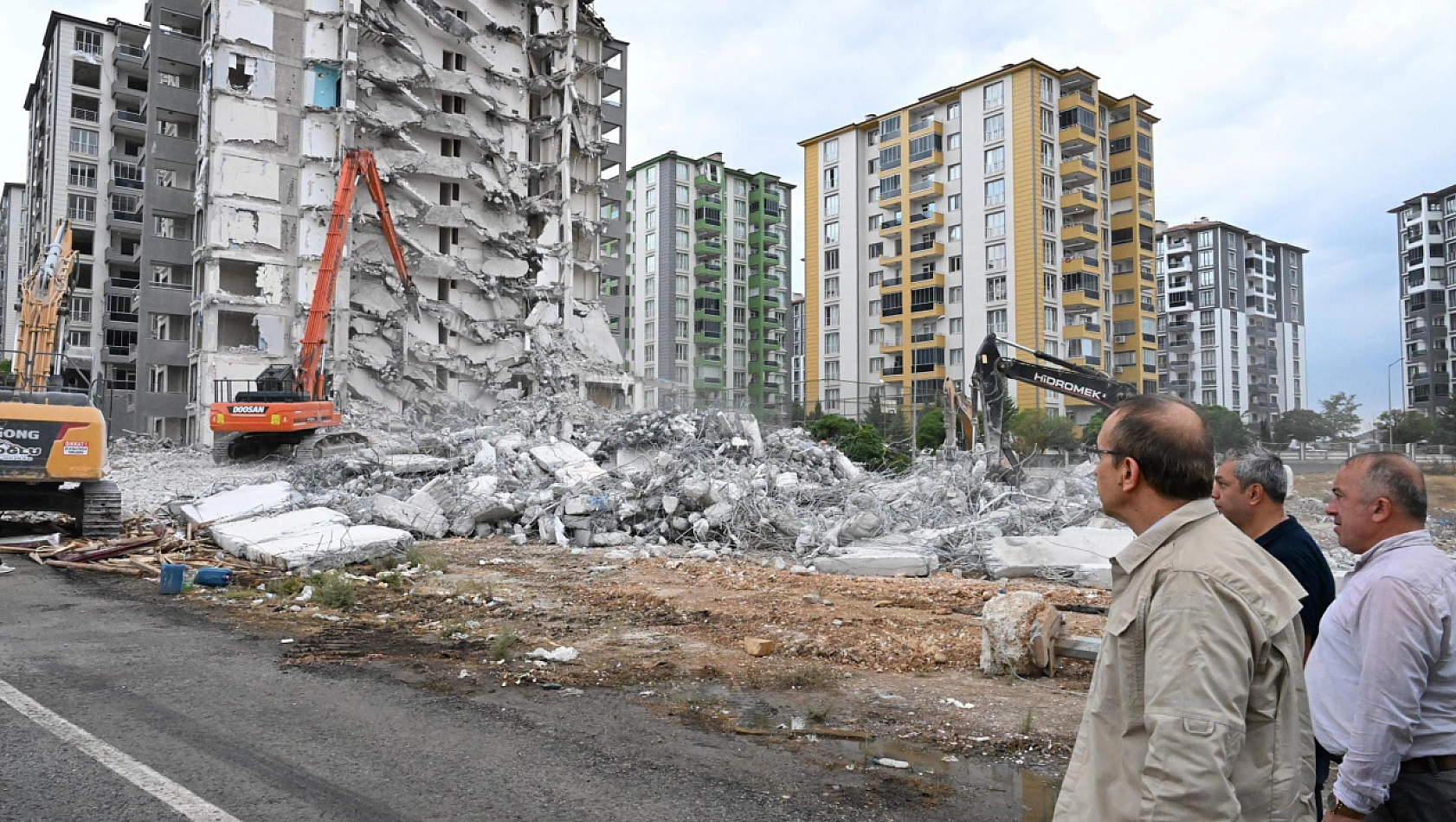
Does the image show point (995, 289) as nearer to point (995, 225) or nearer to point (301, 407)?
point (995, 225)

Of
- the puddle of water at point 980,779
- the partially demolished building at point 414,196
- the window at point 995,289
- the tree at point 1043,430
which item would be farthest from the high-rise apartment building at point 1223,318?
the puddle of water at point 980,779

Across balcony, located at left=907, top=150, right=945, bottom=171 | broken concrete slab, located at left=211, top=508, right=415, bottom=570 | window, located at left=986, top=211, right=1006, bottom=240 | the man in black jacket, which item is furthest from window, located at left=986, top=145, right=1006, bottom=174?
the man in black jacket

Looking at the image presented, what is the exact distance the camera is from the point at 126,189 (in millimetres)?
49250

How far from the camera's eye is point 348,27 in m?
Answer: 36.9

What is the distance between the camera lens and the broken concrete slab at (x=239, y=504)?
47.8ft

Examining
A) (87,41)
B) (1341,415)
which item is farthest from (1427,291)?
(87,41)

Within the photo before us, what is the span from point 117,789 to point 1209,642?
181 inches

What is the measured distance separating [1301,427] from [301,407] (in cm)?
3846

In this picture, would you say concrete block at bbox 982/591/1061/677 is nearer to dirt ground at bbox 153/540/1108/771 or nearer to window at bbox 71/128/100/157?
dirt ground at bbox 153/540/1108/771

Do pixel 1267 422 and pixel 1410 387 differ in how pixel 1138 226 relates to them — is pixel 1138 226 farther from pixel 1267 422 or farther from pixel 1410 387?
pixel 1410 387

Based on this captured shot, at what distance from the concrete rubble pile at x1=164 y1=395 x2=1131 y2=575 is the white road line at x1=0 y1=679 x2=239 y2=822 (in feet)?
19.1

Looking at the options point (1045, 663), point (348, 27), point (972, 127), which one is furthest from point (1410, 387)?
point (1045, 663)

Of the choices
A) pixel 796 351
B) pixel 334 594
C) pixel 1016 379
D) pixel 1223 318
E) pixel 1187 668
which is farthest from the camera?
pixel 796 351

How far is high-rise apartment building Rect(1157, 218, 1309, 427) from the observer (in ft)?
275
